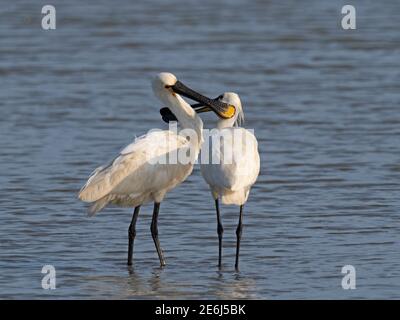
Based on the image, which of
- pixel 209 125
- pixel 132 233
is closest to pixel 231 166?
pixel 132 233

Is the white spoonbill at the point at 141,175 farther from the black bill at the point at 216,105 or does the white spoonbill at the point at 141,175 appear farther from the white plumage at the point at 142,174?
the black bill at the point at 216,105

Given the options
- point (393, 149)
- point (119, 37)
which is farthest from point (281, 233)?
point (119, 37)

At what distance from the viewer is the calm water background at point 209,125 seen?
10.3 m

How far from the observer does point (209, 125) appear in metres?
16.3

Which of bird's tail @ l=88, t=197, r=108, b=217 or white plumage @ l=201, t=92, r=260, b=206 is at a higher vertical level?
white plumage @ l=201, t=92, r=260, b=206

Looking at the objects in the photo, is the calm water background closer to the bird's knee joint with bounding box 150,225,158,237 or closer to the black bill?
the bird's knee joint with bounding box 150,225,158,237

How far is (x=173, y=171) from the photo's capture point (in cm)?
1082

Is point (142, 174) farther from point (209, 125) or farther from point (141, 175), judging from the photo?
point (209, 125)

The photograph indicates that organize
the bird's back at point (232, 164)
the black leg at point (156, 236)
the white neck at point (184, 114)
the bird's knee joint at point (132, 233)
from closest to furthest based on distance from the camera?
the bird's back at point (232, 164), the black leg at point (156, 236), the bird's knee joint at point (132, 233), the white neck at point (184, 114)

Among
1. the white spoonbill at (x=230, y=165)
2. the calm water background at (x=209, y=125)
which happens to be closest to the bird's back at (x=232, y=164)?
the white spoonbill at (x=230, y=165)

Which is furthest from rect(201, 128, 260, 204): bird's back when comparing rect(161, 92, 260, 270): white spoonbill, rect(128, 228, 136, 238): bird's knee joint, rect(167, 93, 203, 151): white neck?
rect(128, 228, 136, 238): bird's knee joint

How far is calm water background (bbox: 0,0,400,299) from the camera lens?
406 inches
